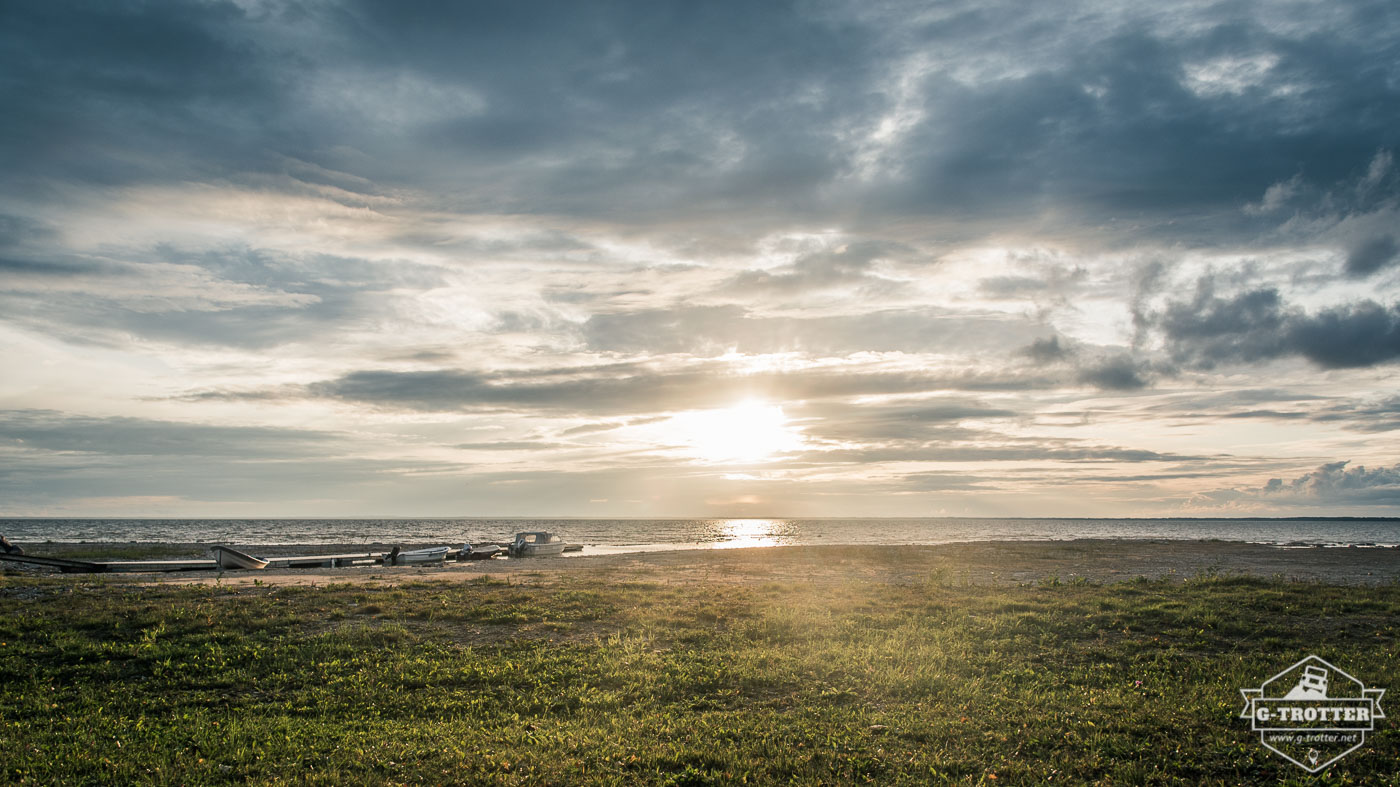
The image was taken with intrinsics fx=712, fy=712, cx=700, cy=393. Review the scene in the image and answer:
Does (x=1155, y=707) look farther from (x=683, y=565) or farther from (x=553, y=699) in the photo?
(x=683, y=565)

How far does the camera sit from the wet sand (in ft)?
115

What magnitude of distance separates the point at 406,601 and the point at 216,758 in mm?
14811

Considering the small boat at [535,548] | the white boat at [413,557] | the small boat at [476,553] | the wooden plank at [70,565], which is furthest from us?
the small boat at [535,548]

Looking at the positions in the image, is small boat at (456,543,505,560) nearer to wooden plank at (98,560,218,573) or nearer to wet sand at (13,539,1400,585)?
wet sand at (13,539,1400,585)

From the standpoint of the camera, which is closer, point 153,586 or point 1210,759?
point 1210,759

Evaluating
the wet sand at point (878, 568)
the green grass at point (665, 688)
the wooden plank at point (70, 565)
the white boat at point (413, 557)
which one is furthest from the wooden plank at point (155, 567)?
the green grass at point (665, 688)

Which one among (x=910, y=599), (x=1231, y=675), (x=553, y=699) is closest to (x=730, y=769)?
(x=553, y=699)

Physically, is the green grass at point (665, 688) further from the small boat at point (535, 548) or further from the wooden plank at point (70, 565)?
the small boat at point (535, 548)

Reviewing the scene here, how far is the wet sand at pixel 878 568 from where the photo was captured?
1377 inches

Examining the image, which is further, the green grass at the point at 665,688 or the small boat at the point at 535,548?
the small boat at the point at 535,548

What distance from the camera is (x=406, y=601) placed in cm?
2414

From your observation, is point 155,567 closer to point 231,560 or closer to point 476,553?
point 231,560

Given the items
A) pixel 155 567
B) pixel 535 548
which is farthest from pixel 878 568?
pixel 155 567

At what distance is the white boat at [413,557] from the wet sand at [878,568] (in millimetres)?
2348
